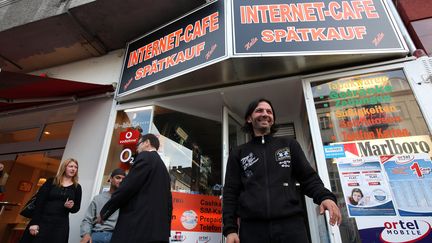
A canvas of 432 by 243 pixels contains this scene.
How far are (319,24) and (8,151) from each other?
22.4 ft

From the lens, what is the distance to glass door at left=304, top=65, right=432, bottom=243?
95.6 inches

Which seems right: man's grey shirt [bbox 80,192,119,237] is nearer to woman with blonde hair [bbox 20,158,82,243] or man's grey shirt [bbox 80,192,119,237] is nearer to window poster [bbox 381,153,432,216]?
woman with blonde hair [bbox 20,158,82,243]

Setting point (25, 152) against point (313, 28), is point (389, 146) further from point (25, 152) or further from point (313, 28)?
point (25, 152)

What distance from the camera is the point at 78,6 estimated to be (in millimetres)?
4316

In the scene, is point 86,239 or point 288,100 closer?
point 86,239

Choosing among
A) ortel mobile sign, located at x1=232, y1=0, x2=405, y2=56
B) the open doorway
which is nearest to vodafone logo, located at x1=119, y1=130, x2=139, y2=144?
the open doorway

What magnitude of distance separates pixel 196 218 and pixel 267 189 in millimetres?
2119

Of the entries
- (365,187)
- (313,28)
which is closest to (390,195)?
(365,187)

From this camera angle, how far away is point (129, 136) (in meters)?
4.02

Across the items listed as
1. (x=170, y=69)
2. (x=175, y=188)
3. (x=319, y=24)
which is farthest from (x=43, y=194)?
(x=319, y=24)

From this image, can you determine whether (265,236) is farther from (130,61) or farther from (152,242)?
(130,61)

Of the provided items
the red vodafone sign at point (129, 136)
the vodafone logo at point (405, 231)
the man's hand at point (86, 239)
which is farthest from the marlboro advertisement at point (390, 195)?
the red vodafone sign at point (129, 136)

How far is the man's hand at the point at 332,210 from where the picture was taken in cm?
145

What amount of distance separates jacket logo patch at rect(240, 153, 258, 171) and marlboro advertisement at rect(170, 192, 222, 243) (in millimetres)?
1871
